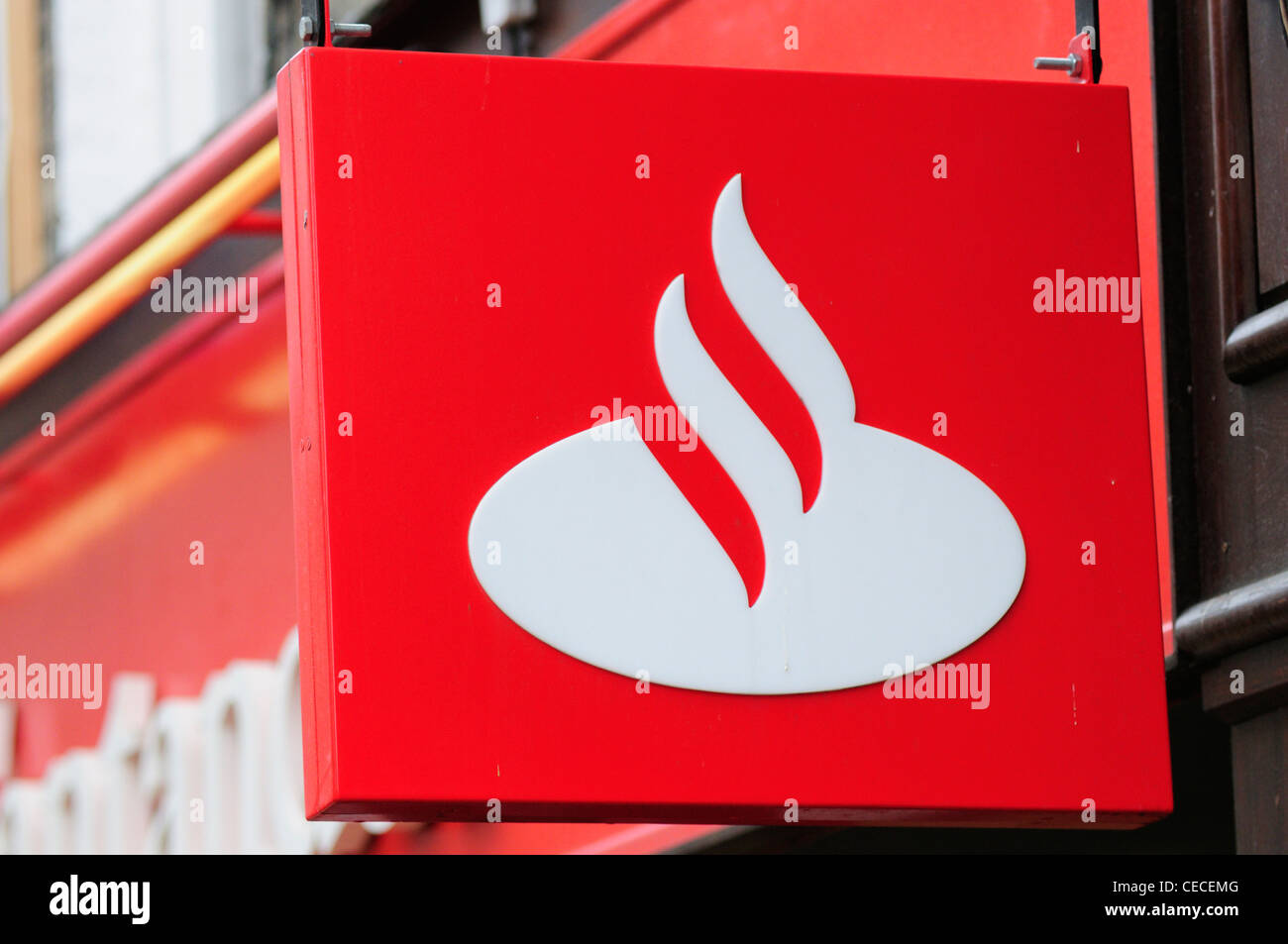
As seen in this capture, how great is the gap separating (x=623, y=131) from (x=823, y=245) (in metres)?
0.32

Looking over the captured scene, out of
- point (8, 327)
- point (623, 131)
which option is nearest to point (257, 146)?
point (8, 327)

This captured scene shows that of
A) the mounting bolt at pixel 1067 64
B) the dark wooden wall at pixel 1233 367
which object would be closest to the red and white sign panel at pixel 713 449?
the mounting bolt at pixel 1067 64

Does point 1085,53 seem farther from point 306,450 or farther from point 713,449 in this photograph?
point 306,450

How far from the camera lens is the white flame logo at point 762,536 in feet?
9.69

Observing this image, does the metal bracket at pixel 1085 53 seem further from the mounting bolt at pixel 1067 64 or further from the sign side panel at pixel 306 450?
the sign side panel at pixel 306 450

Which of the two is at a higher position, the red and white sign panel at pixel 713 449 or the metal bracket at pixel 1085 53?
the metal bracket at pixel 1085 53

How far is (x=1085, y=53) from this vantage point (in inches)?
136

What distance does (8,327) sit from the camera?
6.86 meters

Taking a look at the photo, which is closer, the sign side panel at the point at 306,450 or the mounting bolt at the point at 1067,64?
the sign side panel at the point at 306,450

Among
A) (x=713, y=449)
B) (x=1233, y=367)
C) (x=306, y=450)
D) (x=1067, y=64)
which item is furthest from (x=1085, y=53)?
(x=306, y=450)

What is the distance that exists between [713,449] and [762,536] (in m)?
0.14

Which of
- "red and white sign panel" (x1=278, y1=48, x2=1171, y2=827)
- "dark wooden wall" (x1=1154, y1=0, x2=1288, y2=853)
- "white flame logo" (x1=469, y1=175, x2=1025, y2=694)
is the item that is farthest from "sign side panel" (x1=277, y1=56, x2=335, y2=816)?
"dark wooden wall" (x1=1154, y1=0, x2=1288, y2=853)

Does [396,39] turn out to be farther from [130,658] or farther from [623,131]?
[623,131]

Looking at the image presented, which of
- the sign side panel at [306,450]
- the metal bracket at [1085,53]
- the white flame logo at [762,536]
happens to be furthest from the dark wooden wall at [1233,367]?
the sign side panel at [306,450]
